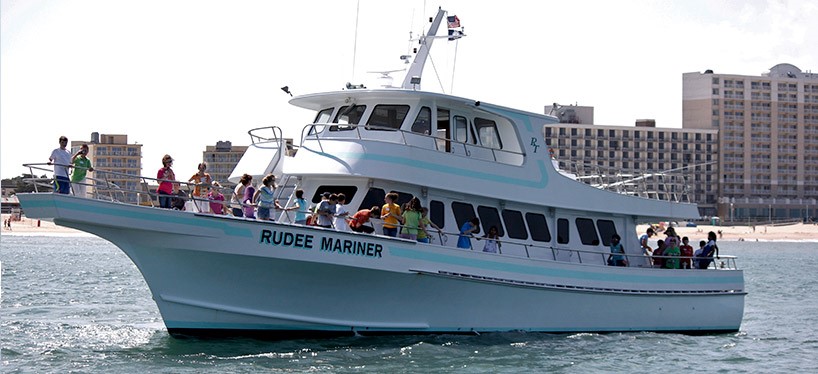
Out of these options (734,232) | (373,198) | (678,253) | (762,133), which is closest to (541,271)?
(373,198)

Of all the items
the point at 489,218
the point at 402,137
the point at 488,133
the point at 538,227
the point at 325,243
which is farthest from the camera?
the point at 538,227

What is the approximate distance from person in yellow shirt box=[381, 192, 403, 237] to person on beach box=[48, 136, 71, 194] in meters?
4.99

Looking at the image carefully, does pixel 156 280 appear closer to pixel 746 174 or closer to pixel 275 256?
pixel 275 256

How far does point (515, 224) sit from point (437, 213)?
5.88 feet

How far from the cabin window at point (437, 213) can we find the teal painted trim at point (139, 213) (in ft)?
12.4

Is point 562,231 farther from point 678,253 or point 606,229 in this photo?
point 678,253

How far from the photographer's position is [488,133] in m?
20.5

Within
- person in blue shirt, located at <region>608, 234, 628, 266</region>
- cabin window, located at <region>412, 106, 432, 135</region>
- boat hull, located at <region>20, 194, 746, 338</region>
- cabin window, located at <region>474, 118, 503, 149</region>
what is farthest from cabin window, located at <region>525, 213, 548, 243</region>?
cabin window, located at <region>412, 106, 432, 135</region>

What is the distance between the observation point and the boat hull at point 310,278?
16656 millimetres

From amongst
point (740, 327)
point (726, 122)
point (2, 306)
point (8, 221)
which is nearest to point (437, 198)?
point (740, 327)

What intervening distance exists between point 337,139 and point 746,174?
14644cm

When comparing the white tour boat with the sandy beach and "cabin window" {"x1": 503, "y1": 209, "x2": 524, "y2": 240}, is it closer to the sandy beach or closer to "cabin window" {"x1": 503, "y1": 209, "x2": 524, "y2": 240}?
"cabin window" {"x1": 503, "y1": 209, "x2": 524, "y2": 240}

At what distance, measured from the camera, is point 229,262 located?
1688 cm

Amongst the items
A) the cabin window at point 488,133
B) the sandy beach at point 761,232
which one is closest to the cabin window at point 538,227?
the cabin window at point 488,133
